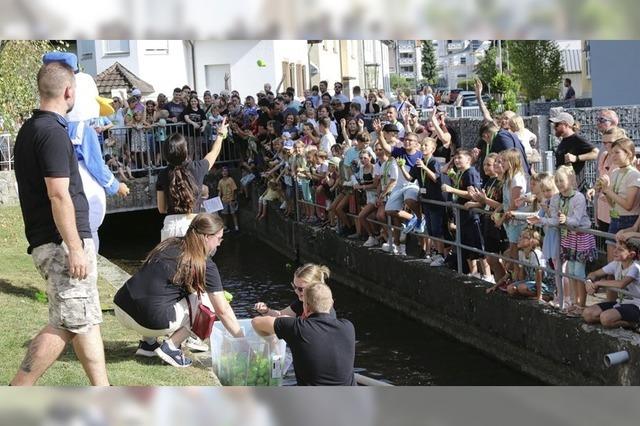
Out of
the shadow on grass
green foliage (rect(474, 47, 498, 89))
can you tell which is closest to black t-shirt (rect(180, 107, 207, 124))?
the shadow on grass

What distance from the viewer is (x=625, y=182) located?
8883 millimetres

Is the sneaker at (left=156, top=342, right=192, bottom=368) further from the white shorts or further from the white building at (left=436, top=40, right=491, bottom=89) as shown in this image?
the white building at (left=436, top=40, right=491, bottom=89)

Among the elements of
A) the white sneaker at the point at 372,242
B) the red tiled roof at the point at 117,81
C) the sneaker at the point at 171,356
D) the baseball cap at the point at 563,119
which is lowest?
the white sneaker at the point at 372,242

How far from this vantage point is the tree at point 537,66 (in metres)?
49.4

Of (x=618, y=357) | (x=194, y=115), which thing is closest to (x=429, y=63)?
(x=194, y=115)

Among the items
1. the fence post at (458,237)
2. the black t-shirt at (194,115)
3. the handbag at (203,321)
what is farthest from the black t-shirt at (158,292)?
the black t-shirt at (194,115)

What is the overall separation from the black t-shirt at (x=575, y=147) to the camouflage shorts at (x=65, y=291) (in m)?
6.42

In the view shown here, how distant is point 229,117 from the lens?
24.5 m

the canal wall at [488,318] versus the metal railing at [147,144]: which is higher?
the metal railing at [147,144]

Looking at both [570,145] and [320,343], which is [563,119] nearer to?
[570,145]

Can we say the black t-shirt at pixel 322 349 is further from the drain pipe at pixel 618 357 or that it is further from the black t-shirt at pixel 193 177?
the drain pipe at pixel 618 357

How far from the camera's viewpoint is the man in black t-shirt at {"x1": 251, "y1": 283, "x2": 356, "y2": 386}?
21.3 ft

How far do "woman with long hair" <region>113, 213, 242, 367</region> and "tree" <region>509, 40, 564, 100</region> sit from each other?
140 ft

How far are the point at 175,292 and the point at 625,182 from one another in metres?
3.63
